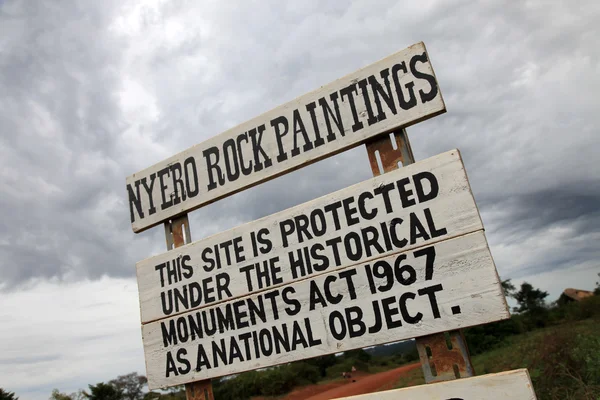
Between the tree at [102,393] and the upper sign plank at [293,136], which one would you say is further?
the tree at [102,393]

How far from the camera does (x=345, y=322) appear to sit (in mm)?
2910

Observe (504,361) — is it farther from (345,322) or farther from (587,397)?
(345,322)

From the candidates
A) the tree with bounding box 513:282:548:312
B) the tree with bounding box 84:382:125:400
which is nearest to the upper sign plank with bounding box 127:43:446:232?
the tree with bounding box 84:382:125:400

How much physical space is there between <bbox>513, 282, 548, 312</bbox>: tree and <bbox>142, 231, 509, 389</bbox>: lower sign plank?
38.6 metres

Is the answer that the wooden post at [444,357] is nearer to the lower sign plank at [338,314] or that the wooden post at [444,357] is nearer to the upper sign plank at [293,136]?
the lower sign plank at [338,314]

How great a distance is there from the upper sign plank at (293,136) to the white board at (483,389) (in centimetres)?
158

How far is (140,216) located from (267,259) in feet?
4.83

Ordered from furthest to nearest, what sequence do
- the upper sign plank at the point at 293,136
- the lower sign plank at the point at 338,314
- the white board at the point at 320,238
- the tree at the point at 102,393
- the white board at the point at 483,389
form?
the tree at the point at 102,393 < the upper sign plank at the point at 293,136 < the white board at the point at 320,238 < the lower sign plank at the point at 338,314 < the white board at the point at 483,389

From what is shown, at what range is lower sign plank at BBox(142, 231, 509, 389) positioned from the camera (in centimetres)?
262

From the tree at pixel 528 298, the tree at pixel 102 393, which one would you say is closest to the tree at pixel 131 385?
the tree at pixel 102 393

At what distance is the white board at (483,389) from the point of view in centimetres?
242

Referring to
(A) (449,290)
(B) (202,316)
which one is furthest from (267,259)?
(A) (449,290)

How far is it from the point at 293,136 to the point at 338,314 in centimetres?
134

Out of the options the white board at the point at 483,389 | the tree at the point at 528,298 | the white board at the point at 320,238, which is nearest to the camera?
the white board at the point at 483,389
